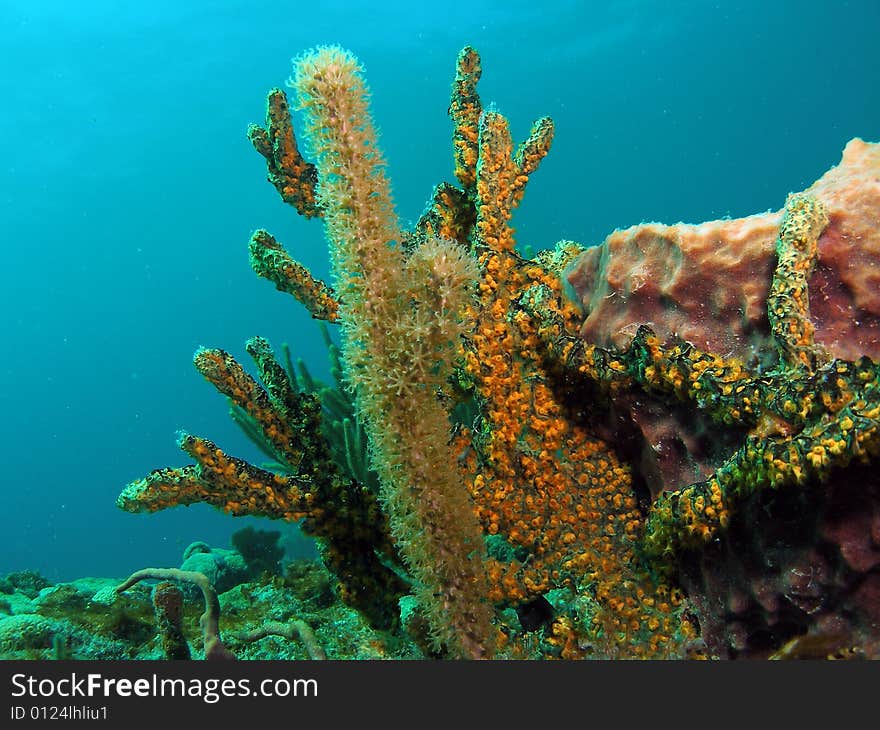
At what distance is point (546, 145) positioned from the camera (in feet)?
11.1

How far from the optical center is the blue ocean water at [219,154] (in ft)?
172

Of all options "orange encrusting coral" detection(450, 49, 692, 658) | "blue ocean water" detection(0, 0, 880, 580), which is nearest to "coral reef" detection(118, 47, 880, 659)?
"orange encrusting coral" detection(450, 49, 692, 658)

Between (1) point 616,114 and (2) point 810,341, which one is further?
(1) point 616,114

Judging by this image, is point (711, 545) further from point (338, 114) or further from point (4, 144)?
point (4, 144)

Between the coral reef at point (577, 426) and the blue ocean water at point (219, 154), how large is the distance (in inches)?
1727

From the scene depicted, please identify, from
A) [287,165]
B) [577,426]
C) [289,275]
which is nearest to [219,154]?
[287,165]

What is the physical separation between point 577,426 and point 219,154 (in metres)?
85.9

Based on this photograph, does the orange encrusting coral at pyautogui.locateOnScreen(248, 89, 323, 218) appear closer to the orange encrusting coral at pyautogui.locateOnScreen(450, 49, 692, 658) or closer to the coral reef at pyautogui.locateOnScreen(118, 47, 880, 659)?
the coral reef at pyautogui.locateOnScreen(118, 47, 880, 659)

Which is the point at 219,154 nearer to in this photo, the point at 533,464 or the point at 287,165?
the point at 287,165

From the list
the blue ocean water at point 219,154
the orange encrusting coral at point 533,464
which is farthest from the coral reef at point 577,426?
the blue ocean water at point 219,154

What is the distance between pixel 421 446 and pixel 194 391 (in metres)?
96.2

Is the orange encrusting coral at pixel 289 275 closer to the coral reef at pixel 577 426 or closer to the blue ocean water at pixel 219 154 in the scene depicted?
the coral reef at pixel 577 426

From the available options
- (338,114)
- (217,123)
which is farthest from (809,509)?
(217,123)

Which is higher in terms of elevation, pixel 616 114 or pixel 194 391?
pixel 616 114
